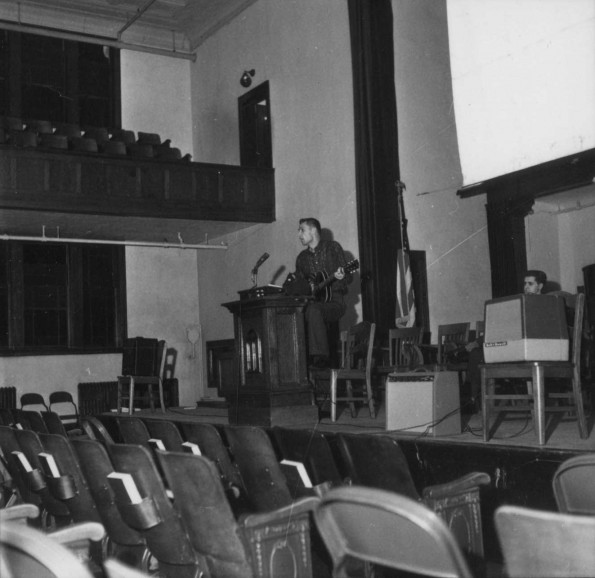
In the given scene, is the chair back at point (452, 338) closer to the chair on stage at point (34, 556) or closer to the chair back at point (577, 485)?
the chair back at point (577, 485)

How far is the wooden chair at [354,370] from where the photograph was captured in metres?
6.31

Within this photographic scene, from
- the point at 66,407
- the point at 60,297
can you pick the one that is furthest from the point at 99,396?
the point at 60,297

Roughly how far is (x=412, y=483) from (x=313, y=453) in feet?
1.76

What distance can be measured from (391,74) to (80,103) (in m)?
5.15

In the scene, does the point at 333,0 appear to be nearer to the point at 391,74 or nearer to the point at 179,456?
the point at 391,74

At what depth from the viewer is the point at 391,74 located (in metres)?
9.29

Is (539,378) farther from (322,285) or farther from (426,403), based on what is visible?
(322,285)

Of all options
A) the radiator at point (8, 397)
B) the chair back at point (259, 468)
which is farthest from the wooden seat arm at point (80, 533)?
the radiator at point (8, 397)

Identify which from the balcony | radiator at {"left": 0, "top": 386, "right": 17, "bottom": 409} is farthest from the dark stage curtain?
radiator at {"left": 0, "top": 386, "right": 17, "bottom": 409}

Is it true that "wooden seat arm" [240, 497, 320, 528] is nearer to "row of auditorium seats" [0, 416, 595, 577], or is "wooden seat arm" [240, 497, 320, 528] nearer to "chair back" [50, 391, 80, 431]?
"row of auditorium seats" [0, 416, 595, 577]

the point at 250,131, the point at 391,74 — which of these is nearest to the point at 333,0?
the point at 391,74

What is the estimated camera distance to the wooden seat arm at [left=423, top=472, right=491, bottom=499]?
2902 millimetres

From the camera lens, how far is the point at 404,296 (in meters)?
8.41

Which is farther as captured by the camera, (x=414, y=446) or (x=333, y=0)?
(x=333, y=0)
